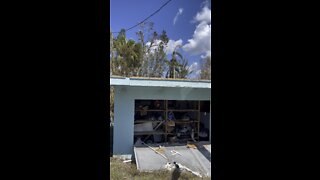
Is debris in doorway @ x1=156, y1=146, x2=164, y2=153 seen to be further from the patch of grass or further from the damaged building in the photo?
the patch of grass

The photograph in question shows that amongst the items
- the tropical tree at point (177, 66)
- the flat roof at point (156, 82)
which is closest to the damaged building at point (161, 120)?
the flat roof at point (156, 82)

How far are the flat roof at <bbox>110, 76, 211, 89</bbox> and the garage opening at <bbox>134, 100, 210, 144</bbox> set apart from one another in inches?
26.7

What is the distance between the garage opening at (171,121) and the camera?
5441 mm

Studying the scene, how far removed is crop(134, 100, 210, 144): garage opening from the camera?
17.9 feet

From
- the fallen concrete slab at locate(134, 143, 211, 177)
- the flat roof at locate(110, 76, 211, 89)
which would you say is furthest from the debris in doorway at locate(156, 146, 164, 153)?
the flat roof at locate(110, 76, 211, 89)

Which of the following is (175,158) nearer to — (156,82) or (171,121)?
(171,121)

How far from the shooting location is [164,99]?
5.39 metres

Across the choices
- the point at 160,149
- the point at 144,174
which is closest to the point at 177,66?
the point at 160,149

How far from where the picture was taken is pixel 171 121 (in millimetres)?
5605

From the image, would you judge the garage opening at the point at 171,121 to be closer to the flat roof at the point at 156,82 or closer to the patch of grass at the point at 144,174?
the flat roof at the point at 156,82
